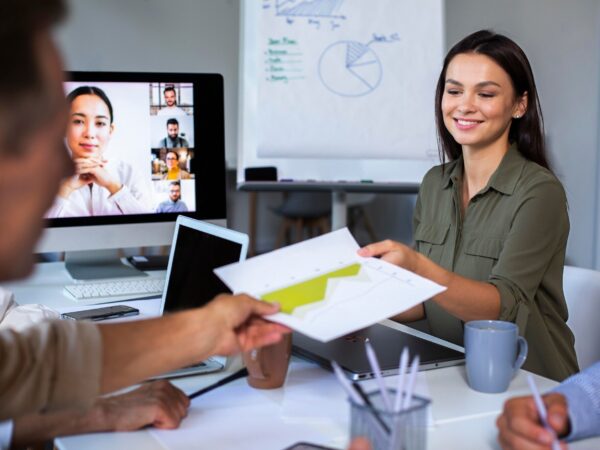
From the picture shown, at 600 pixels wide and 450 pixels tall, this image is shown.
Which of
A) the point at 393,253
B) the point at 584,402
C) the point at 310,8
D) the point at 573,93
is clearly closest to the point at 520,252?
the point at 393,253

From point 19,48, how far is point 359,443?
519 millimetres

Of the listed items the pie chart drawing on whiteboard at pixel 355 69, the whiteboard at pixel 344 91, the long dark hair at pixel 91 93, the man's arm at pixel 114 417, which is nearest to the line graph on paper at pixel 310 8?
the whiteboard at pixel 344 91

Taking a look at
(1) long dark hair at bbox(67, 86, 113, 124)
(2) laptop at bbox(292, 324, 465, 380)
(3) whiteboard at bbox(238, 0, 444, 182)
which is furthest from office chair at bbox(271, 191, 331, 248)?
(2) laptop at bbox(292, 324, 465, 380)

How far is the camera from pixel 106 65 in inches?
180

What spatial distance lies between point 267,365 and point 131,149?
1.01 meters

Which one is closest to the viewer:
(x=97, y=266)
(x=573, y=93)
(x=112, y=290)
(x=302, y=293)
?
(x=302, y=293)

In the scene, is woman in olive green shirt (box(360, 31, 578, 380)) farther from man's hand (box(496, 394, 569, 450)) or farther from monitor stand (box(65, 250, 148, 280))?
monitor stand (box(65, 250, 148, 280))

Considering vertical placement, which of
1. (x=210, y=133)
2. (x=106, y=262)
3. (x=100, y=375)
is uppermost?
(x=210, y=133)

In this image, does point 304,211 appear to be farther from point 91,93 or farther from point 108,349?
point 108,349

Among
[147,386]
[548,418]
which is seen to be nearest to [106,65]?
[147,386]

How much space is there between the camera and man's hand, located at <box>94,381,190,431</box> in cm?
111

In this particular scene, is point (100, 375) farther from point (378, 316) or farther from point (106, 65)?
point (106, 65)

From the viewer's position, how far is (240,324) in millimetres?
1093

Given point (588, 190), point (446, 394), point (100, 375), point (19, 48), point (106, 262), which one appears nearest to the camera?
point (19, 48)
